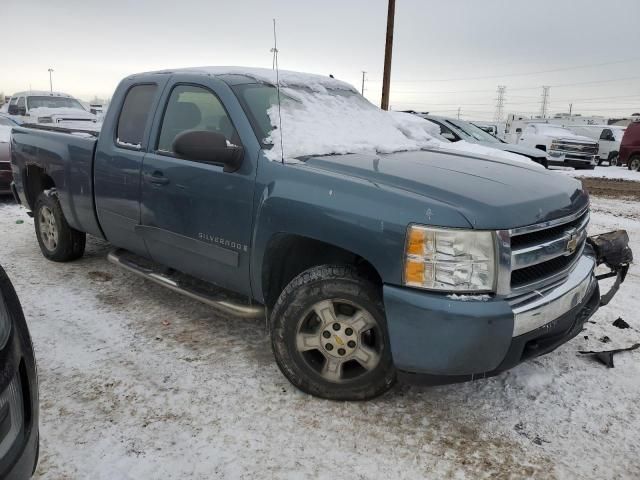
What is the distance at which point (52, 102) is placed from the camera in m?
15.0

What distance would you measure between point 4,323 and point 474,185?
216 centimetres

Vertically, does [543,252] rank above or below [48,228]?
above

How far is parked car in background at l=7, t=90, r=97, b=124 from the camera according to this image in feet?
43.8

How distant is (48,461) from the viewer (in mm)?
2420

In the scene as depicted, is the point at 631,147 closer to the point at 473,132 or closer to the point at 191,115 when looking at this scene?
the point at 473,132

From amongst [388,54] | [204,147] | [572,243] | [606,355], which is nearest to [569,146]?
[388,54]

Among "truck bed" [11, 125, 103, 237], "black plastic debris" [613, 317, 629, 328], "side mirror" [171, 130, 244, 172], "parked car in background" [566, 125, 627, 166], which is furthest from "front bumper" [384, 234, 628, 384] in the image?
"parked car in background" [566, 125, 627, 166]

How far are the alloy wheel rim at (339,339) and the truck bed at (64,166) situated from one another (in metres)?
2.41

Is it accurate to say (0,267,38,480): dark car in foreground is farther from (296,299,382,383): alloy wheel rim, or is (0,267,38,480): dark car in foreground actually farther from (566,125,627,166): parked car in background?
(566,125,627,166): parked car in background

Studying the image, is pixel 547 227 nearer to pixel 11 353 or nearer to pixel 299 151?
pixel 299 151

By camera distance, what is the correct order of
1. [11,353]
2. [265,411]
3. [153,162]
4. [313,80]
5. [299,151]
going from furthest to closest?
[313,80] → [153,162] → [299,151] → [265,411] → [11,353]

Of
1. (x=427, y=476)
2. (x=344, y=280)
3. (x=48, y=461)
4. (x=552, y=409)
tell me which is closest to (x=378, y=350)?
(x=344, y=280)

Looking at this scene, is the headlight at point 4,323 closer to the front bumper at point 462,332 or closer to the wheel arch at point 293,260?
the wheel arch at point 293,260

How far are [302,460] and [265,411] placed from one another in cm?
45
